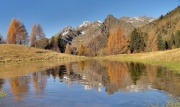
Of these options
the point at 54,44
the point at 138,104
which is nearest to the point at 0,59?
the point at 138,104

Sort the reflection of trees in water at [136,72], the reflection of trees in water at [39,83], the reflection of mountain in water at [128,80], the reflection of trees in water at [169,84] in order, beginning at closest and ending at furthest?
the reflection of trees in water at [169,84]
the reflection of mountain in water at [128,80]
the reflection of trees in water at [39,83]
the reflection of trees in water at [136,72]

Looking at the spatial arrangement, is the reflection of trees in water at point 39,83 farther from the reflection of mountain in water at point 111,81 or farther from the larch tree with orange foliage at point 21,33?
the larch tree with orange foliage at point 21,33

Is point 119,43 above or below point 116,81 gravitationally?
above

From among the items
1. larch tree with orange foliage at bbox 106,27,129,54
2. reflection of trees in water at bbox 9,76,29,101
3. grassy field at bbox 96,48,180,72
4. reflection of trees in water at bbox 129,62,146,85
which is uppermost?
larch tree with orange foliage at bbox 106,27,129,54

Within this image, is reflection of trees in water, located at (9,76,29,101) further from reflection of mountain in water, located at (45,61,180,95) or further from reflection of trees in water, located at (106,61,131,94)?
reflection of trees in water, located at (106,61,131,94)

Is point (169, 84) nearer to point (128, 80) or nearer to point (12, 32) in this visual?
point (128, 80)

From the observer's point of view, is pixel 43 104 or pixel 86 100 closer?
pixel 43 104

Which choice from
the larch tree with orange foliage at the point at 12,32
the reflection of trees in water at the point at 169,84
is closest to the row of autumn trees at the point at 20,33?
the larch tree with orange foliage at the point at 12,32

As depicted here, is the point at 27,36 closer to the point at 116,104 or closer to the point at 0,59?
the point at 0,59

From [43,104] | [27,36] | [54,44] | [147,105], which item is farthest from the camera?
[54,44]

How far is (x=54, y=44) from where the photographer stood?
568 feet

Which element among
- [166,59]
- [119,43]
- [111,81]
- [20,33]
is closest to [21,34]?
[20,33]

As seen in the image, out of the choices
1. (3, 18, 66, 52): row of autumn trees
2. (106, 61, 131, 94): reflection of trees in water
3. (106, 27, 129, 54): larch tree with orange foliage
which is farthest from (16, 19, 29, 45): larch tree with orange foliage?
(106, 61, 131, 94): reflection of trees in water

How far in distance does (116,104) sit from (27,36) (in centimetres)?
12550
